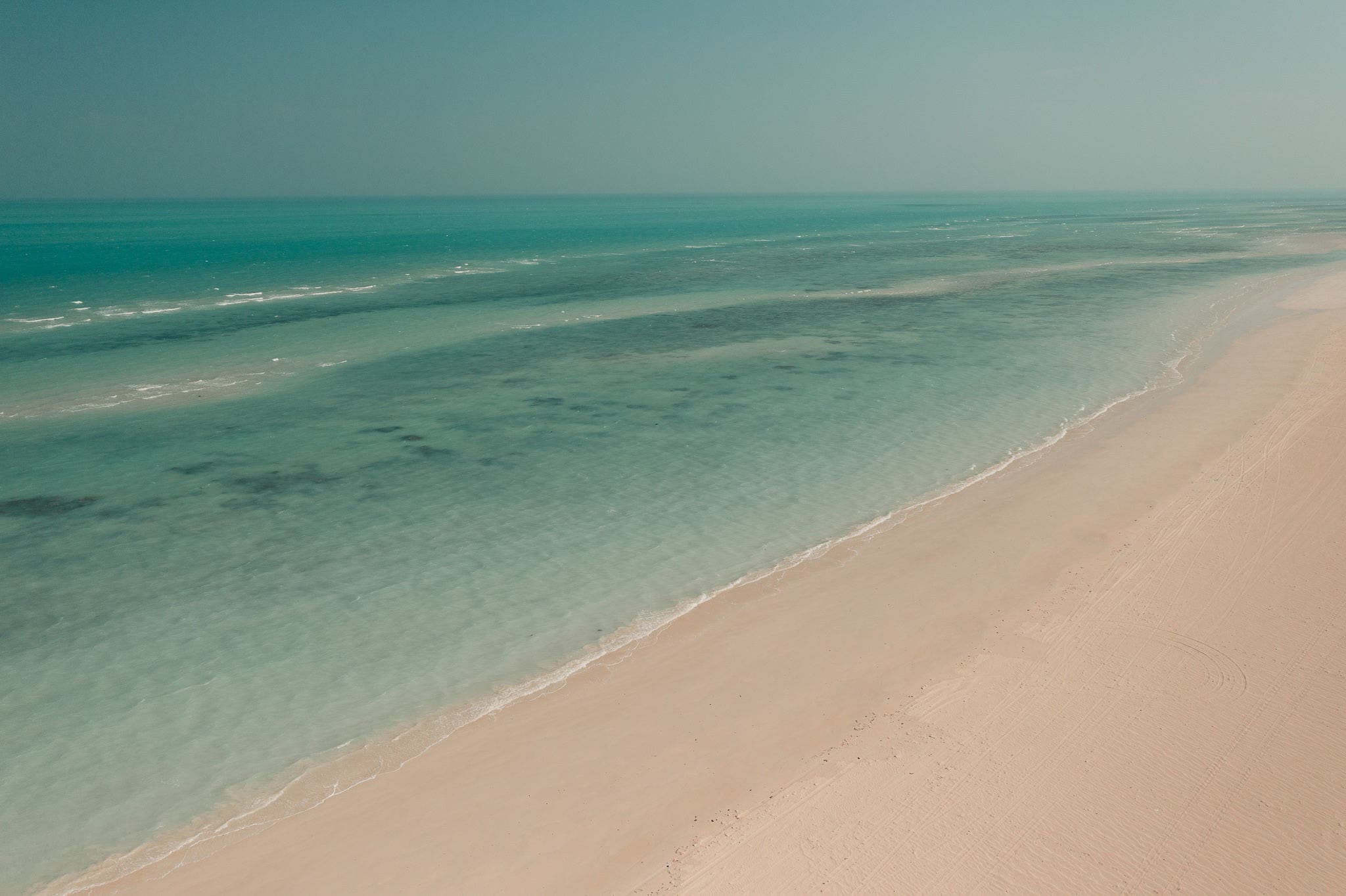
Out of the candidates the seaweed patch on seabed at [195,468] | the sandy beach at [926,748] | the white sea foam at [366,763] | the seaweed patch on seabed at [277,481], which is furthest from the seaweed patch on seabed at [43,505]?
the sandy beach at [926,748]

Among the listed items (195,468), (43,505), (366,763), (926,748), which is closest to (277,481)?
(195,468)

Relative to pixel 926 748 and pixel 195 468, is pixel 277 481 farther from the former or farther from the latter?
pixel 926 748

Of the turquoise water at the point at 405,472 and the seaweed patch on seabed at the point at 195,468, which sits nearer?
the turquoise water at the point at 405,472

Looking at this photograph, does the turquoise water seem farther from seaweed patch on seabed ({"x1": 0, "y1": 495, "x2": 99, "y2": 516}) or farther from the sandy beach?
the sandy beach

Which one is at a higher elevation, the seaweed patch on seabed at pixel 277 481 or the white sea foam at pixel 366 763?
the seaweed patch on seabed at pixel 277 481

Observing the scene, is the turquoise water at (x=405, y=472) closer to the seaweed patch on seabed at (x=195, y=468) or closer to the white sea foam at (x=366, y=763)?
the seaweed patch on seabed at (x=195, y=468)

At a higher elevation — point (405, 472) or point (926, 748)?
point (405, 472)
